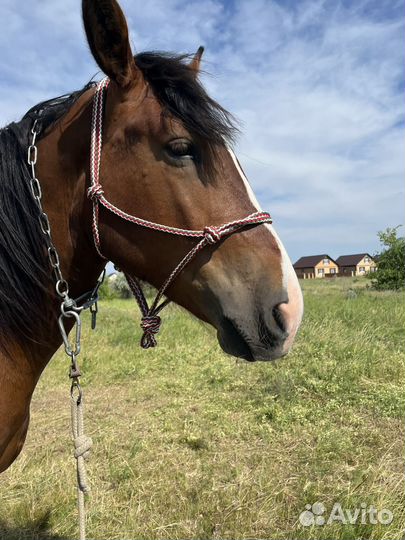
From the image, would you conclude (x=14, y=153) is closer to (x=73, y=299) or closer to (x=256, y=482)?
(x=73, y=299)

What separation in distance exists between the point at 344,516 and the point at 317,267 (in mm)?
103628

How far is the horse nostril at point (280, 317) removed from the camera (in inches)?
61.8

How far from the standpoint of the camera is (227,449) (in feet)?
14.4

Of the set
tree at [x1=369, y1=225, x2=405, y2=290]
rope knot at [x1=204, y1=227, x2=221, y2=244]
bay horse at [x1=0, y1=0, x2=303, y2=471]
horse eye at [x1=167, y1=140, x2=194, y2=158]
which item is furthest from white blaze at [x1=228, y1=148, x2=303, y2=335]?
tree at [x1=369, y1=225, x2=405, y2=290]

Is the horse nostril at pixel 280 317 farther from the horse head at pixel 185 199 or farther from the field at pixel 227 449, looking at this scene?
the field at pixel 227 449

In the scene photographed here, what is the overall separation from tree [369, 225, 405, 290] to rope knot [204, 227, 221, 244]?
33.7m

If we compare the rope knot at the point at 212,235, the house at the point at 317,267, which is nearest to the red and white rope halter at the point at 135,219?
the rope knot at the point at 212,235

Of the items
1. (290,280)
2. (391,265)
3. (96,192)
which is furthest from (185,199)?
(391,265)

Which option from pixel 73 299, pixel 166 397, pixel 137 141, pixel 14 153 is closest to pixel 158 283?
pixel 73 299

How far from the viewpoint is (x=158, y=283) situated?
1814mm

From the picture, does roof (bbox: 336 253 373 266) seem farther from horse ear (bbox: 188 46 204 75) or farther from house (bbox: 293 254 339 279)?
horse ear (bbox: 188 46 204 75)

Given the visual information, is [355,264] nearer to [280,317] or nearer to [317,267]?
[317,267]

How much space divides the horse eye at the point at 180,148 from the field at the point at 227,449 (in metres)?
1.02

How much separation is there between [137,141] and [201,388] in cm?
535
